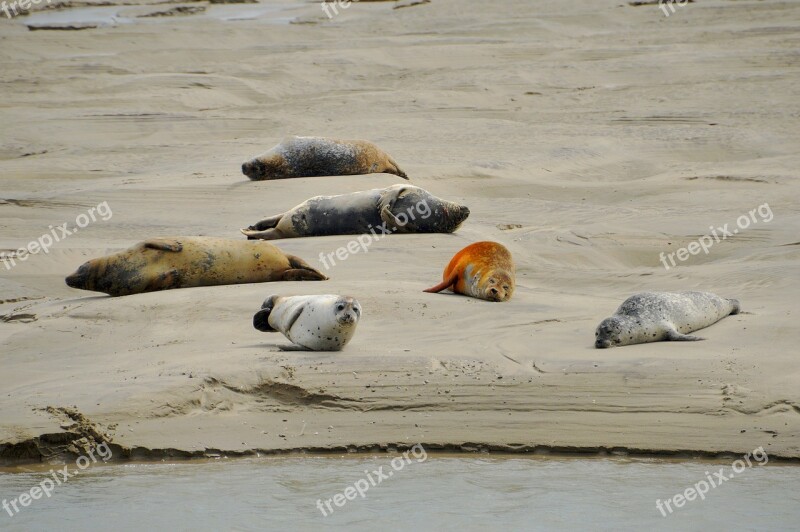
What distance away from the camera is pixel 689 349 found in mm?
5930

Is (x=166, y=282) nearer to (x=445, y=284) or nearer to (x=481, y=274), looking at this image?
(x=445, y=284)

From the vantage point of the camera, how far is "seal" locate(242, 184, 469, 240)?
890 cm

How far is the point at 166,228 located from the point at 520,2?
12.8 metres

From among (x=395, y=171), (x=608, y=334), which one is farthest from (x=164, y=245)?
(x=395, y=171)

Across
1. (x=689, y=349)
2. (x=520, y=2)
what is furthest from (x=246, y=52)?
(x=689, y=349)

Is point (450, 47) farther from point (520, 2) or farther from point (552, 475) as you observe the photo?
point (552, 475)

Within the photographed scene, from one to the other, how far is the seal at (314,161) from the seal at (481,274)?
11.7ft

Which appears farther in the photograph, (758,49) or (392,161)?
(758,49)

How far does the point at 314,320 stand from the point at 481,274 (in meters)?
1.40

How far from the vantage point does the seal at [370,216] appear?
29.2 ft

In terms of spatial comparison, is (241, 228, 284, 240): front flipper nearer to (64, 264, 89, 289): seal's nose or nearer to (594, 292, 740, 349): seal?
(64, 264, 89, 289): seal's nose

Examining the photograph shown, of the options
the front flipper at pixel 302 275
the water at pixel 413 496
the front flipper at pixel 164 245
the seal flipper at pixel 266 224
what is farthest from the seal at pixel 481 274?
the seal flipper at pixel 266 224

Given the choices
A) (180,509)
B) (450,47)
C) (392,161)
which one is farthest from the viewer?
(450,47)

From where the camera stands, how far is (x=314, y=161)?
10812 millimetres
